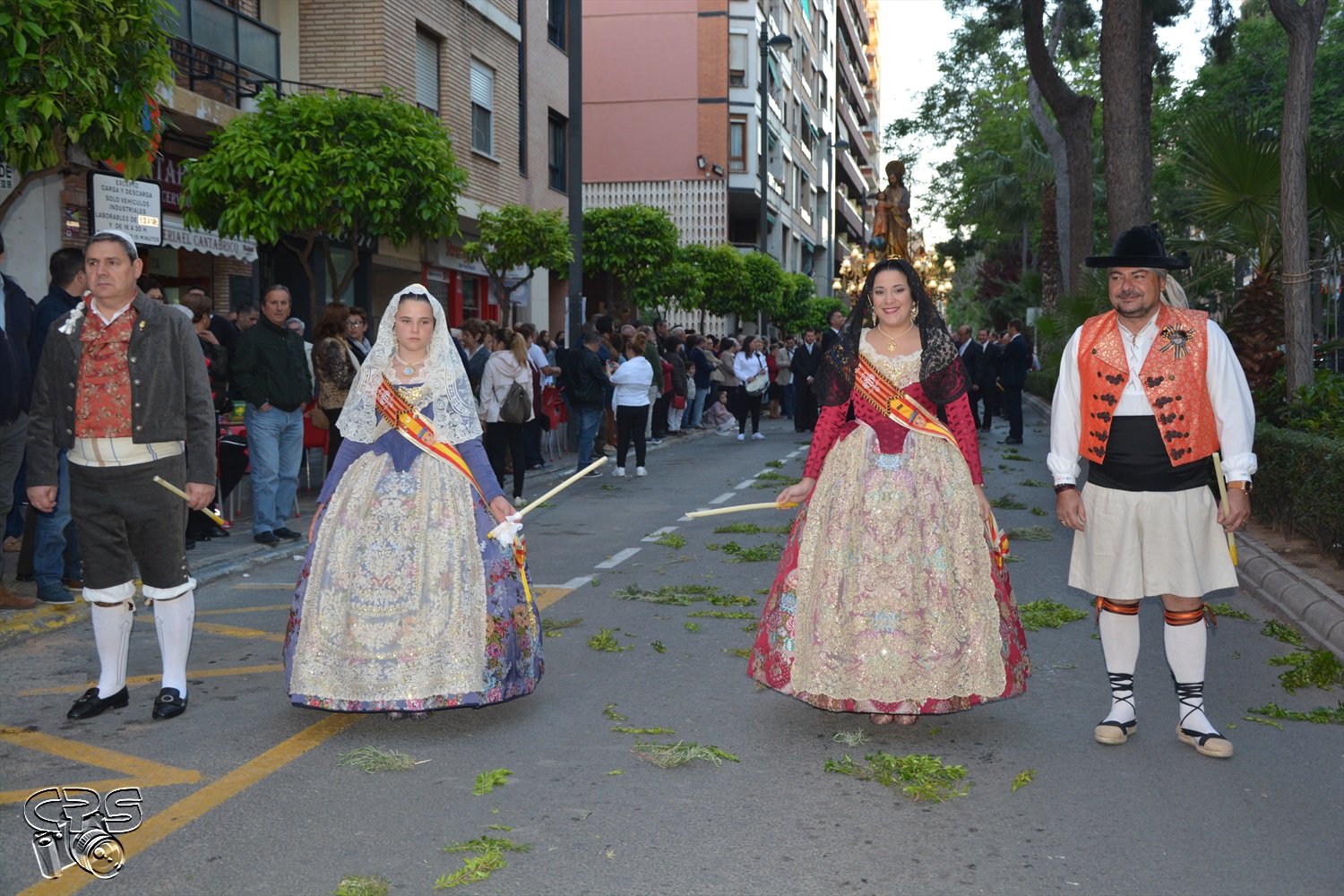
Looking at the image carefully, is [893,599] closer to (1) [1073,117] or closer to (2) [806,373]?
(2) [806,373]

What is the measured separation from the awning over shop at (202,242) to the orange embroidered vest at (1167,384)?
1192cm

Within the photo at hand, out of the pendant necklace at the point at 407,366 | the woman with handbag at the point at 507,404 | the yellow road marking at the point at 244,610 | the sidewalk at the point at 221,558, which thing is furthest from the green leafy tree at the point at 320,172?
the pendant necklace at the point at 407,366

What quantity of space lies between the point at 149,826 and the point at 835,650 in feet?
8.41

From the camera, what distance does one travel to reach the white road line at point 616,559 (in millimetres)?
9750

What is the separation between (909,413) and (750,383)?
58.4 feet

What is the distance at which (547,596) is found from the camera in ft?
28.1

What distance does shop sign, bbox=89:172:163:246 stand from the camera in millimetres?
8891

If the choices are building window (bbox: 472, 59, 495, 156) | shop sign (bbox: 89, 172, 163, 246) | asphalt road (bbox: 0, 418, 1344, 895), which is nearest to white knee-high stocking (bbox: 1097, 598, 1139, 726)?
asphalt road (bbox: 0, 418, 1344, 895)

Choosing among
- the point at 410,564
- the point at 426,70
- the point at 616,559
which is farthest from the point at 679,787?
the point at 426,70

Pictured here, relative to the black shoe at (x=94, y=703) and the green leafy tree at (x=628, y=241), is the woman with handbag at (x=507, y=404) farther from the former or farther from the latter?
the green leafy tree at (x=628, y=241)

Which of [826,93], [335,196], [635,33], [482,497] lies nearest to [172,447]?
[482,497]

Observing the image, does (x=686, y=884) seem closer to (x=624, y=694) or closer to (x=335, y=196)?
(x=624, y=694)

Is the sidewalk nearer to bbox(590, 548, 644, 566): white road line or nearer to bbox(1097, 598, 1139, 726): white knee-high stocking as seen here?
bbox(590, 548, 644, 566): white road line

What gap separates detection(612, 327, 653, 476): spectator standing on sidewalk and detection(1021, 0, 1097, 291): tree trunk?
888 cm
